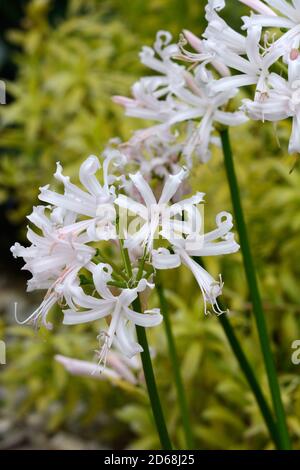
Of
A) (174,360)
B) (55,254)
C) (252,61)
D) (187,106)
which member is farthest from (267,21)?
(174,360)

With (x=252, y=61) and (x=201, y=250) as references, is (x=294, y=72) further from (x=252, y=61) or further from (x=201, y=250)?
(x=201, y=250)

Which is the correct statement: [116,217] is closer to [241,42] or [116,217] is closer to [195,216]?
[195,216]

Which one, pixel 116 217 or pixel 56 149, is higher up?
pixel 56 149

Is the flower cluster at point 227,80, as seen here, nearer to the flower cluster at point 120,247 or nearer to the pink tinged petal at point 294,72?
the pink tinged petal at point 294,72
